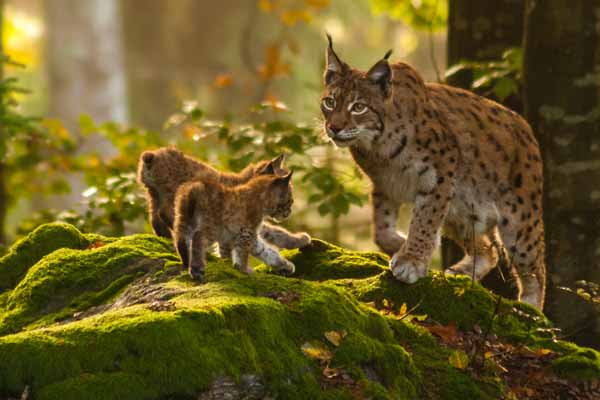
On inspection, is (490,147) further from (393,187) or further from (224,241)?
(224,241)

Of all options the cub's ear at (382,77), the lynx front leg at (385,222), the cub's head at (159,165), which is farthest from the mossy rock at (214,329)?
the cub's ear at (382,77)

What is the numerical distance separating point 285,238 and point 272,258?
0.48 meters

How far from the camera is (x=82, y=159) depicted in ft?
33.6

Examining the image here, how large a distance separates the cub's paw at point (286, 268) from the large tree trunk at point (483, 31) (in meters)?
2.88

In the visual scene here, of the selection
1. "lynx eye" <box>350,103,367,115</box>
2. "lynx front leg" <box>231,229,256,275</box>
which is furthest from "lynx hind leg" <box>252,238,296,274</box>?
"lynx eye" <box>350,103,367,115</box>

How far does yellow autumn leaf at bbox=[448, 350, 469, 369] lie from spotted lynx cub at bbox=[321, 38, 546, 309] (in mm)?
1356

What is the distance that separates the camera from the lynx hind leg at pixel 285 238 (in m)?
6.71

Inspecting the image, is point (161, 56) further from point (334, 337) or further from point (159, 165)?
point (334, 337)

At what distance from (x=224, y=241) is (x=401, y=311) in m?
1.12

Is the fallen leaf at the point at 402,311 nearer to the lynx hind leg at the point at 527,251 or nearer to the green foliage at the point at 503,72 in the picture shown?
the lynx hind leg at the point at 527,251

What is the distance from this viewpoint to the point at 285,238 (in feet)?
22.1

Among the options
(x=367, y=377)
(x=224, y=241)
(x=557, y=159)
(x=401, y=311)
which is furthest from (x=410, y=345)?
(x=557, y=159)

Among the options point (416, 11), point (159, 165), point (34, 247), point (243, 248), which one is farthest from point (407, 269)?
point (416, 11)

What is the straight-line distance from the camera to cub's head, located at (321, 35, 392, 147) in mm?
6902
